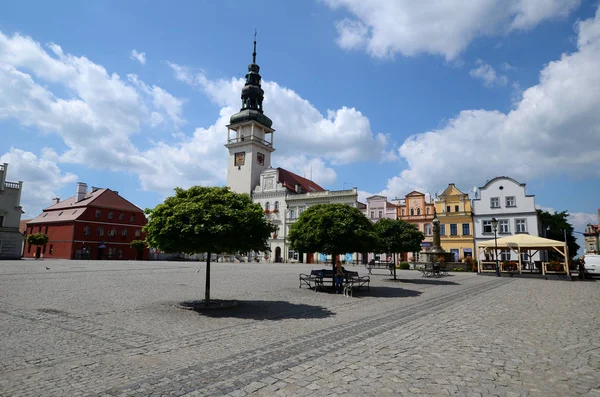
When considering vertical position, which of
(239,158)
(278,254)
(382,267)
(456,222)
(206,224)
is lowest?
(382,267)

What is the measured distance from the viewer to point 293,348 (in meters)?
7.23

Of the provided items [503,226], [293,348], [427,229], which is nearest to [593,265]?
[503,226]

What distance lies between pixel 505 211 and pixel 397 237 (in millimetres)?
31955

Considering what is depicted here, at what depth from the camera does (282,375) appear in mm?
5723

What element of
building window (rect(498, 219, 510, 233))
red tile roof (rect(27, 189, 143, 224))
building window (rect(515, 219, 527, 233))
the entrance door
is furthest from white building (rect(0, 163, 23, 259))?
building window (rect(515, 219, 527, 233))

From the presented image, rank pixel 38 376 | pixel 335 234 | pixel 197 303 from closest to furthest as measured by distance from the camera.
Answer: pixel 38 376 → pixel 197 303 → pixel 335 234

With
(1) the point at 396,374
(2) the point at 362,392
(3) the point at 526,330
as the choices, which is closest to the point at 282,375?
(2) the point at 362,392

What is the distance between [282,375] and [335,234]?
1084 centimetres

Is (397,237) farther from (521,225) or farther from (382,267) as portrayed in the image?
(521,225)

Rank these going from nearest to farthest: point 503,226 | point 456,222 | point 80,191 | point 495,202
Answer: point 503,226
point 495,202
point 456,222
point 80,191

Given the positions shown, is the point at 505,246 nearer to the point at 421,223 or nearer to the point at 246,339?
the point at 421,223

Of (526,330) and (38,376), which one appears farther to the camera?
(526,330)

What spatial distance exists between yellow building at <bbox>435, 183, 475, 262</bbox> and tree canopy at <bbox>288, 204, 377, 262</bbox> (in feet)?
120

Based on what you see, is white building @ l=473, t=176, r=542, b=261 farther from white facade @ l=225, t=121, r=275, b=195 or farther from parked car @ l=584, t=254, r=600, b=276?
white facade @ l=225, t=121, r=275, b=195
